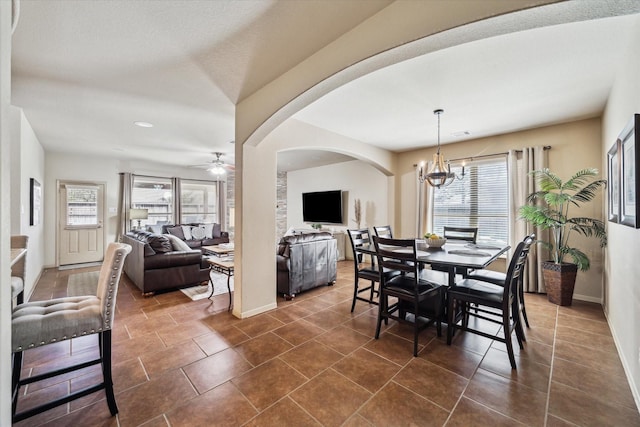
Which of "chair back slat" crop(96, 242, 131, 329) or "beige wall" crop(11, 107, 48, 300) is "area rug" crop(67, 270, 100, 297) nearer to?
"beige wall" crop(11, 107, 48, 300)

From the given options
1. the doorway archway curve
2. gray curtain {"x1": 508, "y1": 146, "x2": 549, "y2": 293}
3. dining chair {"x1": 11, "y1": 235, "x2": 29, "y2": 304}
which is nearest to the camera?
the doorway archway curve

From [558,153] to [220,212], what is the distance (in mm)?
7913

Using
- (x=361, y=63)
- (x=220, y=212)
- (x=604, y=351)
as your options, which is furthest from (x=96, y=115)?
(x=604, y=351)

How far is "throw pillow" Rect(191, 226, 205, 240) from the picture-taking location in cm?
694

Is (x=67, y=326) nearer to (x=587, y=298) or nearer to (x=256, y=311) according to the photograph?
(x=256, y=311)

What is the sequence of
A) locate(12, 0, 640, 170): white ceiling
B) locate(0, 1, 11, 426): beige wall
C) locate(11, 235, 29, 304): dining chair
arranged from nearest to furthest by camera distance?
locate(0, 1, 11, 426): beige wall → locate(12, 0, 640, 170): white ceiling → locate(11, 235, 29, 304): dining chair

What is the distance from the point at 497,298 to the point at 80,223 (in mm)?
8117

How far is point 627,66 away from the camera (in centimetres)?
212

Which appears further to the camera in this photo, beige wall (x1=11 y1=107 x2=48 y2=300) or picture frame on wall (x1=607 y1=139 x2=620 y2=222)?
beige wall (x1=11 y1=107 x2=48 y2=300)

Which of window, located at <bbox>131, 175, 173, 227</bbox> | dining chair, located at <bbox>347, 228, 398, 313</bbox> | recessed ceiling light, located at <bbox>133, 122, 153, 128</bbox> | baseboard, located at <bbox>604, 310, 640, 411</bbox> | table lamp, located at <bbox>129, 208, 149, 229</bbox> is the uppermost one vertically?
recessed ceiling light, located at <bbox>133, 122, 153, 128</bbox>

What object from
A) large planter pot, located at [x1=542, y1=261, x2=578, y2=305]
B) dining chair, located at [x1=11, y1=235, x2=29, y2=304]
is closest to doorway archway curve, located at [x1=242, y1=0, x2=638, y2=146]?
dining chair, located at [x1=11, y1=235, x2=29, y2=304]

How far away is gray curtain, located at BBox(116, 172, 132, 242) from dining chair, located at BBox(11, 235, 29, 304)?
4.57m

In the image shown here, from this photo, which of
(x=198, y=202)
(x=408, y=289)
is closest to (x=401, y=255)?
(x=408, y=289)

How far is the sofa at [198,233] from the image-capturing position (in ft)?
22.0
